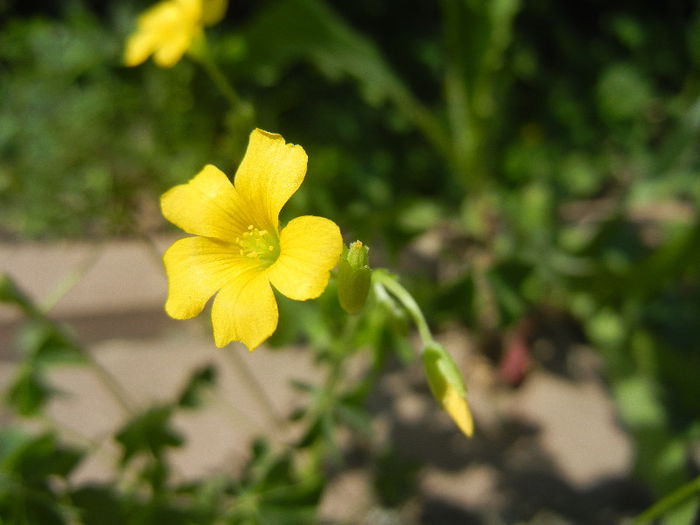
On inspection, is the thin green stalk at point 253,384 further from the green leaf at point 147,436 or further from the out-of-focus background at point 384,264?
the green leaf at point 147,436

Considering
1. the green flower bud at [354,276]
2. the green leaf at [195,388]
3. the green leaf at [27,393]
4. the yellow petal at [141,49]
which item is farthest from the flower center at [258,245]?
the green leaf at [27,393]

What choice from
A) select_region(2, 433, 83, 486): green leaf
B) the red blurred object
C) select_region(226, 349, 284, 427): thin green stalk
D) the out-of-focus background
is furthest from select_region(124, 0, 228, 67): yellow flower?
the red blurred object

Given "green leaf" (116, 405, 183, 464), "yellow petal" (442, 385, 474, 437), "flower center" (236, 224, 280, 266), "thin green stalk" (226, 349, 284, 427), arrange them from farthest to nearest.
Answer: "thin green stalk" (226, 349, 284, 427)
"green leaf" (116, 405, 183, 464)
"flower center" (236, 224, 280, 266)
"yellow petal" (442, 385, 474, 437)

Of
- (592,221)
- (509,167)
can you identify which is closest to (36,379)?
(509,167)

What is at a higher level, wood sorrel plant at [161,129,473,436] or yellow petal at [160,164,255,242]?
yellow petal at [160,164,255,242]

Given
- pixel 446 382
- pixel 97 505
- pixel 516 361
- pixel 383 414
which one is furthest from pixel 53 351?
pixel 516 361

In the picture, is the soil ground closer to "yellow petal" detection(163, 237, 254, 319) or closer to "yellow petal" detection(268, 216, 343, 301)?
"yellow petal" detection(163, 237, 254, 319)
